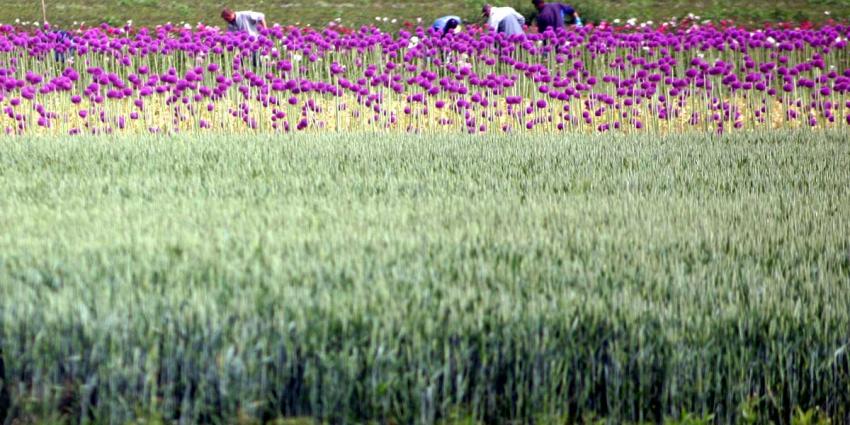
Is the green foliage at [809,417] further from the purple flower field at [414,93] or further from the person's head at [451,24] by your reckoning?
the person's head at [451,24]

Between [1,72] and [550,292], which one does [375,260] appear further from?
[1,72]

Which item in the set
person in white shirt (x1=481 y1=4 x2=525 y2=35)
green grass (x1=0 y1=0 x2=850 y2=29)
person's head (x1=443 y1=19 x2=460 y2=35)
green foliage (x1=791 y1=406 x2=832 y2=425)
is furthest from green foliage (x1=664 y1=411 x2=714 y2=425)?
green grass (x1=0 y1=0 x2=850 y2=29)

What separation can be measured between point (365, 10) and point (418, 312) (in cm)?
2416

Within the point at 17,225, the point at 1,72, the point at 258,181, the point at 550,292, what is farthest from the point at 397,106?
A: the point at 550,292

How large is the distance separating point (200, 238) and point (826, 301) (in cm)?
251

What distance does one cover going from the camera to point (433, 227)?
18.6 feet

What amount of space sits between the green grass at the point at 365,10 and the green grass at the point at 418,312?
62.2ft

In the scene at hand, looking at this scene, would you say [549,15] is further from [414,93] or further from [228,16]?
[414,93]

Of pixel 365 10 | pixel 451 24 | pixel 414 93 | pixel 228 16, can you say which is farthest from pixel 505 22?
pixel 365 10

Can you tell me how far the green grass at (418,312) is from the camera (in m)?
4.01

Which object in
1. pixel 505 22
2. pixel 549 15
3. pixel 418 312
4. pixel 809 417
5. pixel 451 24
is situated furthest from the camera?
pixel 549 15

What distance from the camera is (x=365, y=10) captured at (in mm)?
27734

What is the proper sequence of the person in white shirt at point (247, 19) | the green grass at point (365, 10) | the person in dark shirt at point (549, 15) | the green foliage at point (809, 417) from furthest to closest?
the green grass at point (365, 10) < the person in dark shirt at point (549, 15) < the person in white shirt at point (247, 19) < the green foliage at point (809, 417)

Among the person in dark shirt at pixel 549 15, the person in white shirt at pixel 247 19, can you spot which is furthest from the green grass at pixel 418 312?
the person in dark shirt at pixel 549 15
